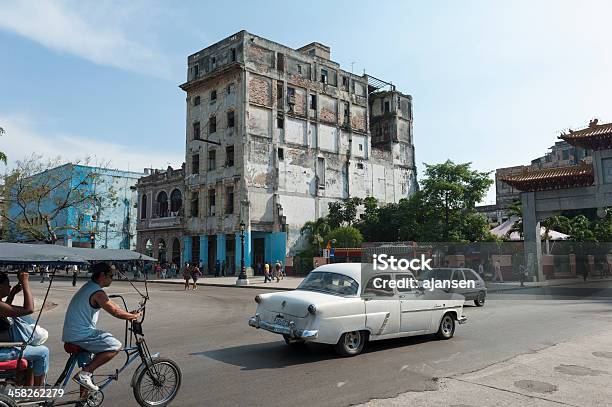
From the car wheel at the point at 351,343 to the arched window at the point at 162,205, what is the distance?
46650 mm

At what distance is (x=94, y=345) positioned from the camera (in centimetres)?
543

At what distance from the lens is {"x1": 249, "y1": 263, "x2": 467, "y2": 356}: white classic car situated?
8148 mm

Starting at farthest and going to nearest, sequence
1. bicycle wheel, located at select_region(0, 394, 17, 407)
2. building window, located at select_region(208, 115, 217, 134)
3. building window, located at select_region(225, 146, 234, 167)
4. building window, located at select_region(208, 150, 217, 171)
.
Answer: building window, located at select_region(208, 115, 217, 134), building window, located at select_region(208, 150, 217, 171), building window, located at select_region(225, 146, 234, 167), bicycle wheel, located at select_region(0, 394, 17, 407)

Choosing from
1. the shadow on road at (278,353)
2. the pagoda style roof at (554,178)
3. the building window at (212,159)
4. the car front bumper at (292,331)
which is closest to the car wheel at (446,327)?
the shadow on road at (278,353)

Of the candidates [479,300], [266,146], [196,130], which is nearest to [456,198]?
[266,146]

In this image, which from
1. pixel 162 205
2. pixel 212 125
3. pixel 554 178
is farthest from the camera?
pixel 162 205

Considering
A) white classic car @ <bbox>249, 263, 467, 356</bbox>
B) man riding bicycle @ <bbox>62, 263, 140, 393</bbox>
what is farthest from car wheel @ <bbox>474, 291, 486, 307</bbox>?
man riding bicycle @ <bbox>62, 263, 140, 393</bbox>

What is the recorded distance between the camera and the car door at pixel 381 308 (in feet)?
28.7

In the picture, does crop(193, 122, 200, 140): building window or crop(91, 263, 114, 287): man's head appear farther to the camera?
crop(193, 122, 200, 140): building window

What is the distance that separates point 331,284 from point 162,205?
47.3 metres

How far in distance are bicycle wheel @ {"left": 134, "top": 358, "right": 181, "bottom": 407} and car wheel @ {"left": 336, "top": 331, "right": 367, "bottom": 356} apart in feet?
10.8

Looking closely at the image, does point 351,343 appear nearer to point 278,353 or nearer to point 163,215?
point 278,353

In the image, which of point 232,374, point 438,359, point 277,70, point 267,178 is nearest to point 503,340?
point 438,359

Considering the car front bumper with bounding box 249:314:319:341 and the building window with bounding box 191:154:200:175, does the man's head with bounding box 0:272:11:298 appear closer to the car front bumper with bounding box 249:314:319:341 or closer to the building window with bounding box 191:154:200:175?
the car front bumper with bounding box 249:314:319:341
